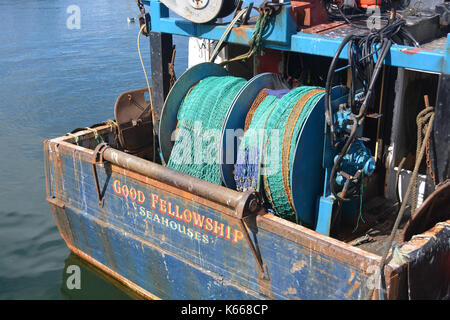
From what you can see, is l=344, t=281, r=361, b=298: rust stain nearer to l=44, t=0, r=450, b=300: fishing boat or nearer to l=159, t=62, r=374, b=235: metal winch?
l=44, t=0, r=450, b=300: fishing boat

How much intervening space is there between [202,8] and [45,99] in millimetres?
10863

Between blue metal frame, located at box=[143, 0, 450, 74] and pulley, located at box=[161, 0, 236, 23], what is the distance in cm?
14

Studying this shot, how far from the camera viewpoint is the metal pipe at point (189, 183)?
4285 millimetres

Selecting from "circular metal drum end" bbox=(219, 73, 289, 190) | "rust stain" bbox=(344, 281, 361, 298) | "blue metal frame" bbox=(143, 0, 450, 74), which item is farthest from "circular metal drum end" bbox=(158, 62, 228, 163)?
"rust stain" bbox=(344, 281, 361, 298)

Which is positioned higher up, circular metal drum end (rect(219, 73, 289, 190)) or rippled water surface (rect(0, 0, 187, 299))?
circular metal drum end (rect(219, 73, 289, 190))

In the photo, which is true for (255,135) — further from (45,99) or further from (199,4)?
(45,99)

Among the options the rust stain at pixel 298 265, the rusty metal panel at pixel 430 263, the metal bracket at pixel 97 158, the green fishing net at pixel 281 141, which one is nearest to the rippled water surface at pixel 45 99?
the metal bracket at pixel 97 158

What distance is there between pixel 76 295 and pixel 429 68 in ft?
17.1

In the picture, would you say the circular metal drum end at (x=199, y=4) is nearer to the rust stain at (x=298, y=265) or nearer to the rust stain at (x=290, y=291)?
the rust stain at (x=298, y=265)

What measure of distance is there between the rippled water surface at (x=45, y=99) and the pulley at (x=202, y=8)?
3538 millimetres

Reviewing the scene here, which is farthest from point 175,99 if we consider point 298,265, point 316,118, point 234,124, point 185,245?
point 298,265

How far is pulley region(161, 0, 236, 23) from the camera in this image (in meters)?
5.41

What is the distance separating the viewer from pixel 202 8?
551 centimetres
